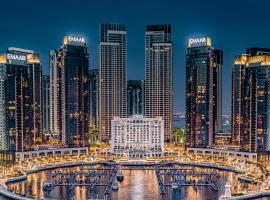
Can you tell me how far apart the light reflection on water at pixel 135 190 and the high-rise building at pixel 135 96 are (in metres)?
80.0

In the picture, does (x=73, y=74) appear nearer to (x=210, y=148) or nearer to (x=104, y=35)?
(x=104, y=35)

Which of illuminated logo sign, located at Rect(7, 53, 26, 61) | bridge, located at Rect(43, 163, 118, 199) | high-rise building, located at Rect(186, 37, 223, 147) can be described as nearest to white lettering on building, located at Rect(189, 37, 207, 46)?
high-rise building, located at Rect(186, 37, 223, 147)

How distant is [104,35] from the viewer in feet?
458

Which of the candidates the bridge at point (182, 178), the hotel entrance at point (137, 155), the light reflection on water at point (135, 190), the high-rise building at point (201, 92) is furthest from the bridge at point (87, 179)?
the high-rise building at point (201, 92)

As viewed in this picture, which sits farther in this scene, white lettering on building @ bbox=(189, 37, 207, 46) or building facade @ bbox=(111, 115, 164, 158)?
building facade @ bbox=(111, 115, 164, 158)

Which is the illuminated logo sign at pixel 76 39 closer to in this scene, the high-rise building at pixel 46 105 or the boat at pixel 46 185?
the boat at pixel 46 185

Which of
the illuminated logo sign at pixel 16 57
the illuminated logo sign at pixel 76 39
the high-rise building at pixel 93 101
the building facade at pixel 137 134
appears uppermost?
the illuminated logo sign at pixel 76 39

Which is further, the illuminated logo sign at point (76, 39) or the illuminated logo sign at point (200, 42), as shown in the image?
the illuminated logo sign at point (76, 39)

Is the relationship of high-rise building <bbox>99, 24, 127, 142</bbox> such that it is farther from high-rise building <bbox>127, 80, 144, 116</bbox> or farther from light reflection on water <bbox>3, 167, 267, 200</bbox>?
light reflection on water <bbox>3, 167, 267, 200</bbox>

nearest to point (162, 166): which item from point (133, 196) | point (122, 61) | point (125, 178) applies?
point (125, 178)

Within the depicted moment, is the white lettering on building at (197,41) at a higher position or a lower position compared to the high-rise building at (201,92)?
higher

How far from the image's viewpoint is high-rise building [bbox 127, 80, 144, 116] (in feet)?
532

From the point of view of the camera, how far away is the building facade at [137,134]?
113 metres

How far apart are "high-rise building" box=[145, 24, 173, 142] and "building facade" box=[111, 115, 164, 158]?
17.9 meters
